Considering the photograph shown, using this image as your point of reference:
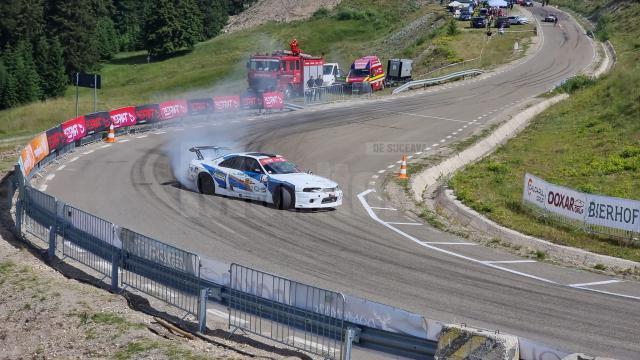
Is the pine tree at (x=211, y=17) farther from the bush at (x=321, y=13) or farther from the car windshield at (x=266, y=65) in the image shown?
the car windshield at (x=266, y=65)

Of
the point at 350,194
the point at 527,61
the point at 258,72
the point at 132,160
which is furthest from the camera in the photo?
the point at 527,61

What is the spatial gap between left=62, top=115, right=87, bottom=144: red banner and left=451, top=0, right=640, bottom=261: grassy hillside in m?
15.1

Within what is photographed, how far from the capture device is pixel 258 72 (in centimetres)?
5247

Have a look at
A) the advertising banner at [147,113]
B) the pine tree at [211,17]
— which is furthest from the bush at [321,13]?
the advertising banner at [147,113]

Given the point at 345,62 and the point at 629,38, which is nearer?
the point at 629,38

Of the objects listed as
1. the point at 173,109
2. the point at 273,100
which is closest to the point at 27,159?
the point at 173,109

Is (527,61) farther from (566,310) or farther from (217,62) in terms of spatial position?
(566,310)

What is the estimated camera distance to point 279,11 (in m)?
128

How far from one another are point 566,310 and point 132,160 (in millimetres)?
19635

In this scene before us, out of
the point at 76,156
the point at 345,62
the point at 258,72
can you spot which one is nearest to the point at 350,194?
the point at 76,156

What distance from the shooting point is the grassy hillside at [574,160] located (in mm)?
22459

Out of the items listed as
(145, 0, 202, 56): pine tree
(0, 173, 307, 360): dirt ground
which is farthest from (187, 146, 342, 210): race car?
(145, 0, 202, 56): pine tree

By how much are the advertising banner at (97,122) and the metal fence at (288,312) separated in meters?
23.0

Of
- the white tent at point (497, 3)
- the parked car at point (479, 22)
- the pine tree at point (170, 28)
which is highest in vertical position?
the white tent at point (497, 3)
